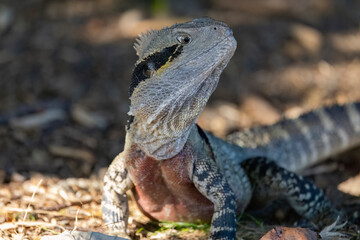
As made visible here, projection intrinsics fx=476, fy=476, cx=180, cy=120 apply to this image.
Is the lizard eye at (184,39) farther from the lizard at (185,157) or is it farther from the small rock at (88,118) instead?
the small rock at (88,118)

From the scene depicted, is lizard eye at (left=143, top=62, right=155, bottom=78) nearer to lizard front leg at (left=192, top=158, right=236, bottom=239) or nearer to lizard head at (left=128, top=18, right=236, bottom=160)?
lizard head at (left=128, top=18, right=236, bottom=160)

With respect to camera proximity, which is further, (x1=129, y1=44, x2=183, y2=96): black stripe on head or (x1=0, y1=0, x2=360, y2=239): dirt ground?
(x1=0, y1=0, x2=360, y2=239): dirt ground

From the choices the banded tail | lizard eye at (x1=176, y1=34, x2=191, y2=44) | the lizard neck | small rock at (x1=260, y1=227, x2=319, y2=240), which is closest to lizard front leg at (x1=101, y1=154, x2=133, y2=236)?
the lizard neck

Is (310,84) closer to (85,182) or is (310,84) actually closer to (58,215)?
(85,182)

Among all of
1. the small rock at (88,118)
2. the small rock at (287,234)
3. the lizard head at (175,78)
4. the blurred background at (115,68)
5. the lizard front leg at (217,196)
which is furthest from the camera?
the small rock at (88,118)

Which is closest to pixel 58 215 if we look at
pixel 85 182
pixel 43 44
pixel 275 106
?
pixel 85 182

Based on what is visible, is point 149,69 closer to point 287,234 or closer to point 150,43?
point 150,43

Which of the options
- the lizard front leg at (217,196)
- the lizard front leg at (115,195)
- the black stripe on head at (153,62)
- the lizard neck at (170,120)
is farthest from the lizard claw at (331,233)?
the black stripe on head at (153,62)
